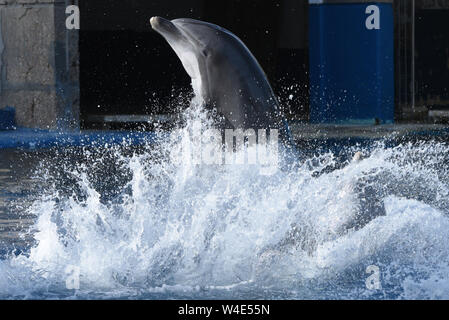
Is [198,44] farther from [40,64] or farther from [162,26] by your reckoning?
[40,64]

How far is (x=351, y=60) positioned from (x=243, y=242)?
8.43 m

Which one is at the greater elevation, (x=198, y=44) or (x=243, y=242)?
(x=198, y=44)

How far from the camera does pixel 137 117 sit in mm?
12312

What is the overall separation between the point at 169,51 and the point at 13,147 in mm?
3102

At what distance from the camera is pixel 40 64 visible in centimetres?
1147

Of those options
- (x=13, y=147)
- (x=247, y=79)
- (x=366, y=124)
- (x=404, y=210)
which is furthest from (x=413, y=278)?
(x=366, y=124)

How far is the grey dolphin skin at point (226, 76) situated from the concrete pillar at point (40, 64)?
717 cm

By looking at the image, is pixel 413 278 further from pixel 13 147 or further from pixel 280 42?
pixel 280 42
